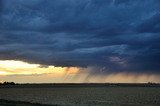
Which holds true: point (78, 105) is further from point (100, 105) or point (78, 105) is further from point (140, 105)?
point (140, 105)

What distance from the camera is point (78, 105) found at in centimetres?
7694

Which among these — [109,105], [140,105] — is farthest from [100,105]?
[140,105]

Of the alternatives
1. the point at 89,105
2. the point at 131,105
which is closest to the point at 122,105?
the point at 131,105

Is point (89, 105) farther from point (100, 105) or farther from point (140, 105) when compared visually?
point (140, 105)

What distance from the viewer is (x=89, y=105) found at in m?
77.3

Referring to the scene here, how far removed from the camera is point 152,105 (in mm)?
79375

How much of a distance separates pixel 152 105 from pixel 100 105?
1122 cm

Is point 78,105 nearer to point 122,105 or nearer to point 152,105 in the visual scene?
A: point 122,105

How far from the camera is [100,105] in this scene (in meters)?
79.1

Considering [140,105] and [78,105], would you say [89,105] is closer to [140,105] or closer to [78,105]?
[78,105]

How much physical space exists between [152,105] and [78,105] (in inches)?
635

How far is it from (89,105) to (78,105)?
7.67 ft

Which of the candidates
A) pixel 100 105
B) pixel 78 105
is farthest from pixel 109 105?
pixel 78 105

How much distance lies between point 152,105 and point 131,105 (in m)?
4.54
